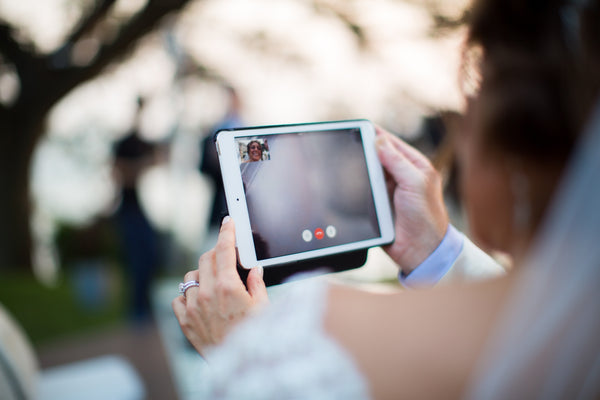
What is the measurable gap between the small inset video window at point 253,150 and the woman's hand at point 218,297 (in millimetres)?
141

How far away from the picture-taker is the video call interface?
2.91ft

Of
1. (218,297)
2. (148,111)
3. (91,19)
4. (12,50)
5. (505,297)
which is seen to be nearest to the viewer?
(505,297)

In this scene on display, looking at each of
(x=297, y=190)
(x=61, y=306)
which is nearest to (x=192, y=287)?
(x=297, y=190)

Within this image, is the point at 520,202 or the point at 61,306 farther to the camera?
the point at 61,306

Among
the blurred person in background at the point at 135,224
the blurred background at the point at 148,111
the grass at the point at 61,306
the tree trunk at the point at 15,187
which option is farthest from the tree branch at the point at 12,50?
the blurred person in background at the point at 135,224

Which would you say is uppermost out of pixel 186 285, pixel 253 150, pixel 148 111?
pixel 148 111

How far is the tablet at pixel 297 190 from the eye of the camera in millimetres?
874

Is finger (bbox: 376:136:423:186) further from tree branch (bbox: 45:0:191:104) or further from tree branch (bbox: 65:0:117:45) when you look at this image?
tree branch (bbox: 65:0:117:45)

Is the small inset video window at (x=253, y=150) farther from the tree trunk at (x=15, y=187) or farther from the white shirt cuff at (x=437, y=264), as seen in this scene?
the tree trunk at (x=15, y=187)

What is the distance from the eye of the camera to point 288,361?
0.57 meters

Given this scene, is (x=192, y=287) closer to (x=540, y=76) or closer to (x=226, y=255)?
(x=226, y=255)

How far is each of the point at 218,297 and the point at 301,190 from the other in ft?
0.92

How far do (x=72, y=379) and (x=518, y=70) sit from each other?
1.65 m

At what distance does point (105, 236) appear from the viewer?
20.4 feet
